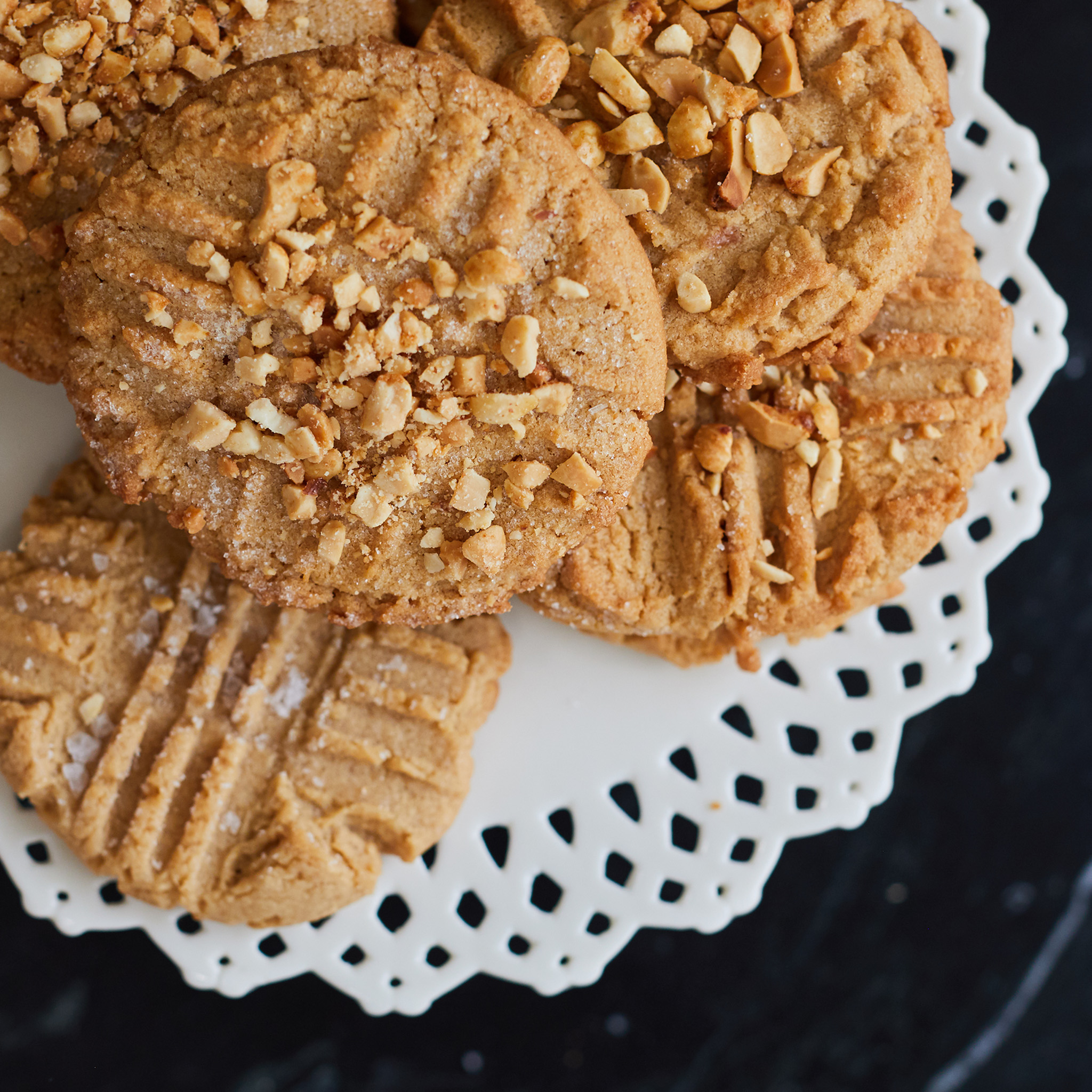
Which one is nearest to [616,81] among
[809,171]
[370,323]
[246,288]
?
[809,171]

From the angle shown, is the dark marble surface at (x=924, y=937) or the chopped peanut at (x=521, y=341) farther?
the dark marble surface at (x=924, y=937)

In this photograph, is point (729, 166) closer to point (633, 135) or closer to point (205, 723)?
point (633, 135)

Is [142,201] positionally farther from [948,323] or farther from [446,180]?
[948,323]

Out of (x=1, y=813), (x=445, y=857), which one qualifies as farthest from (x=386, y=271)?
(x=1, y=813)

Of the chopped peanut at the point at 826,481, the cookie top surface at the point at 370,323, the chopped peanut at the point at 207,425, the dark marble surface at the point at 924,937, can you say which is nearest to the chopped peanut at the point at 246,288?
the cookie top surface at the point at 370,323

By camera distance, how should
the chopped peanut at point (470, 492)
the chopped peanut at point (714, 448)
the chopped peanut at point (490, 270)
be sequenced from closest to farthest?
the chopped peanut at point (490, 270)
the chopped peanut at point (470, 492)
the chopped peanut at point (714, 448)

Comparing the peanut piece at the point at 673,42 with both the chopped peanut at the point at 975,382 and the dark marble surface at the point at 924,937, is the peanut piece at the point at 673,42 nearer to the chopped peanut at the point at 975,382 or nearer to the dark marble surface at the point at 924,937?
the chopped peanut at the point at 975,382

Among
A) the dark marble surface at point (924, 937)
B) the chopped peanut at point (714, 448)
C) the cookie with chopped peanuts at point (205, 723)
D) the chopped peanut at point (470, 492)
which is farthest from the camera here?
the dark marble surface at point (924, 937)

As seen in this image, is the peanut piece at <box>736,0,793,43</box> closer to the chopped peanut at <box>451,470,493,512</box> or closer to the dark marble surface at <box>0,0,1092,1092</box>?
the chopped peanut at <box>451,470,493,512</box>

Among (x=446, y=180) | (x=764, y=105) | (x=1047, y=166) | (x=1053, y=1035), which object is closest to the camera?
(x=446, y=180)
